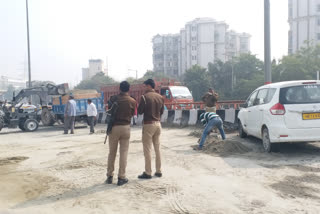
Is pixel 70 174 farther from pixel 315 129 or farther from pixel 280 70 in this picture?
pixel 280 70

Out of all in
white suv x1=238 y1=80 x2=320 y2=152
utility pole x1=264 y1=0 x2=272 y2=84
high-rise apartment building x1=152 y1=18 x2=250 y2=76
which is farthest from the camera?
high-rise apartment building x1=152 y1=18 x2=250 y2=76

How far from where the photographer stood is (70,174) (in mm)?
6477

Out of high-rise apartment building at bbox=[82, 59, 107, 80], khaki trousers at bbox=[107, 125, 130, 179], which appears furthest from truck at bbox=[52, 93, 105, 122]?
high-rise apartment building at bbox=[82, 59, 107, 80]

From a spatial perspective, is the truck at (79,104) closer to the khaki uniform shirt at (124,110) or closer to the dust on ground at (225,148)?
the dust on ground at (225,148)

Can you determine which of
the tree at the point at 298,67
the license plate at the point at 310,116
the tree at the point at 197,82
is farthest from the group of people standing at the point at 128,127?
the tree at the point at 197,82

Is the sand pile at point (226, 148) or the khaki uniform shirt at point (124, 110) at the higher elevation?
the khaki uniform shirt at point (124, 110)

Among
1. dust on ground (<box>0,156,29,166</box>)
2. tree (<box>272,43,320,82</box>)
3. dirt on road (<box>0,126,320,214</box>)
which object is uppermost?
tree (<box>272,43,320,82</box>)

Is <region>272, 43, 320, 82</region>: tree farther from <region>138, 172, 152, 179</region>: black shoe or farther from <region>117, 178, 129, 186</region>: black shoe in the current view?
<region>117, 178, 129, 186</region>: black shoe

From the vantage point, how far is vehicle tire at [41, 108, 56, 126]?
19.0 meters

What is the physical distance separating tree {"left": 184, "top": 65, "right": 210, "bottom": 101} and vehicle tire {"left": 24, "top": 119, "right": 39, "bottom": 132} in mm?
46505

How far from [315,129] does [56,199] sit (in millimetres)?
5743

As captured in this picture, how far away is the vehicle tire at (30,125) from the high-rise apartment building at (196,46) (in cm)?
7994

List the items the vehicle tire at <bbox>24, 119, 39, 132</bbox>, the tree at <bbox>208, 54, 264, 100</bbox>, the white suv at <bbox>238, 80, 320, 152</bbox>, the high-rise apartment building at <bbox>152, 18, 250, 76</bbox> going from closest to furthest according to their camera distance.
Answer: the white suv at <bbox>238, 80, 320, 152</bbox>
the vehicle tire at <bbox>24, 119, 39, 132</bbox>
the tree at <bbox>208, 54, 264, 100</bbox>
the high-rise apartment building at <bbox>152, 18, 250, 76</bbox>

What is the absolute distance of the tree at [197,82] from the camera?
62000 millimetres
